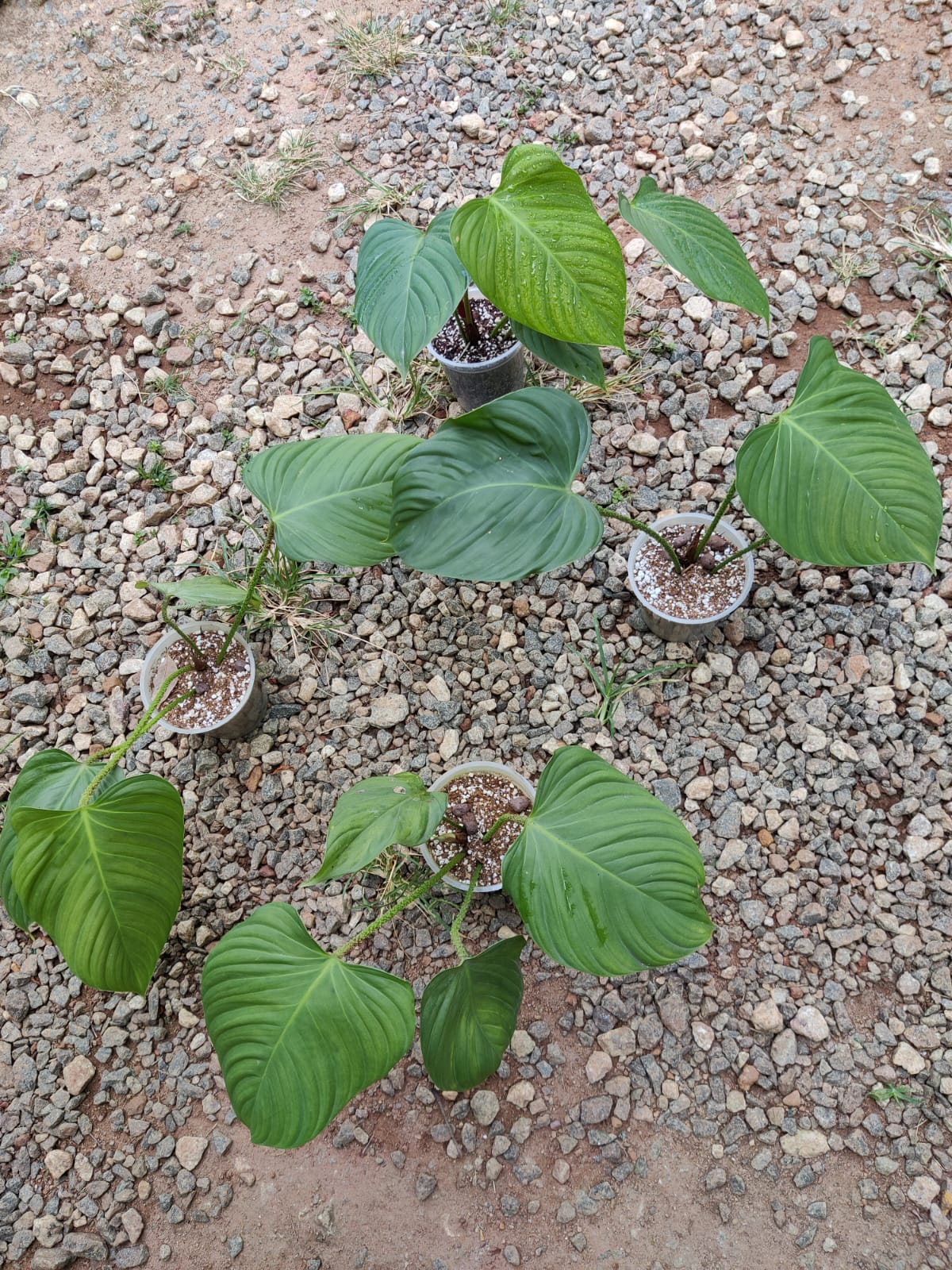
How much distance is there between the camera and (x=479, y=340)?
71.0 inches

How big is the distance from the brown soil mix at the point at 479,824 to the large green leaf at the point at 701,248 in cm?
86

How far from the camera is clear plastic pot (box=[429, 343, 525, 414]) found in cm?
176

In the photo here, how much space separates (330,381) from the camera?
2.03m

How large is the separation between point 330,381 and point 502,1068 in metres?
1.45

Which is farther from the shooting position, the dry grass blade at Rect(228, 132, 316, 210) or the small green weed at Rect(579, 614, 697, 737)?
the dry grass blade at Rect(228, 132, 316, 210)

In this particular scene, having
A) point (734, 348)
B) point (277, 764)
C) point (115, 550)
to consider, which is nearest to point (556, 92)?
point (734, 348)

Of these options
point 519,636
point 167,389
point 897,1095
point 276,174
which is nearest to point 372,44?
point 276,174

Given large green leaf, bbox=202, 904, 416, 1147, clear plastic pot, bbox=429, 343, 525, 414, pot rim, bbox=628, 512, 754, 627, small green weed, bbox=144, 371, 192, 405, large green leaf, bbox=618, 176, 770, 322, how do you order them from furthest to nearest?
small green weed, bbox=144, 371, 192, 405 → clear plastic pot, bbox=429, 343, 525, 414 → pot rim, bbox=628, 512, 754, 627 → large green leaf, bbox=618, 176, 770, 322 → large green leaf, bbox=202, 904, 416, 1147

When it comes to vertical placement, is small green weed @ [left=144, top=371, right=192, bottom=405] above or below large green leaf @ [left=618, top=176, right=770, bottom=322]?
below

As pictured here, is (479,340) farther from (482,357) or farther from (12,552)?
(12,552)

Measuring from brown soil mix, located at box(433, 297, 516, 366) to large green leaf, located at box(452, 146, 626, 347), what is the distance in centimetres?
47

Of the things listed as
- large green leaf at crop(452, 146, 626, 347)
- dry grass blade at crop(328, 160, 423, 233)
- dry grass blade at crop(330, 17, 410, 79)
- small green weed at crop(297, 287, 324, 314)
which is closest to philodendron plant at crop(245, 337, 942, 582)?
large green leaf at crop(452, 146, 626, 347)

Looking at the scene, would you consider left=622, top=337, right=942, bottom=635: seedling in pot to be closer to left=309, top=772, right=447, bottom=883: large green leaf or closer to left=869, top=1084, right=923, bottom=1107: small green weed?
left=309, top=772, right=447, bottom=883: large green leaf

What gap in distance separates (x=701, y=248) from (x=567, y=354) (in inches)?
9.9
